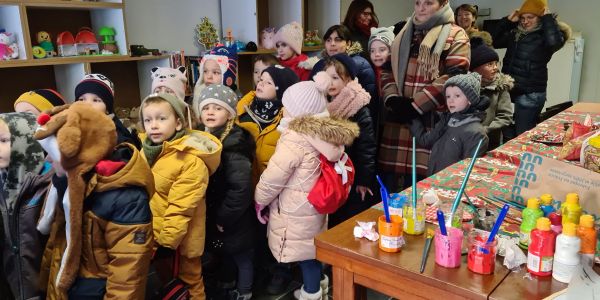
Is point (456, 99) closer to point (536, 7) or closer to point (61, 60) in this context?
point (536, 7)

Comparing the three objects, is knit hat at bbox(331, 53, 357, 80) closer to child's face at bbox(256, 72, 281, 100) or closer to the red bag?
child's face at bbox(256, 72, 281, 100)

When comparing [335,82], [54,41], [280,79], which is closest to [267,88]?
[280,79]

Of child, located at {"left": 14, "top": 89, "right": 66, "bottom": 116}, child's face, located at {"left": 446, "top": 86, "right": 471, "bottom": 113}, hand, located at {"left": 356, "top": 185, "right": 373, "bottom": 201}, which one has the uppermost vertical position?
child, located at {"left": 14, "top": 89, "right": 66, "bottom": 116}

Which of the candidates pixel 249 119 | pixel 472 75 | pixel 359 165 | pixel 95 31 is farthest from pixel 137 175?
pixel 95 31

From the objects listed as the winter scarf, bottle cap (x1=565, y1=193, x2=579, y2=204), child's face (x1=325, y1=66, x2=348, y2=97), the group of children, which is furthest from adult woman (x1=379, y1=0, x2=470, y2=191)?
bottle cap (x1=565, y1=193, x2=579, y2=204)

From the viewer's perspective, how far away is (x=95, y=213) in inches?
56.9

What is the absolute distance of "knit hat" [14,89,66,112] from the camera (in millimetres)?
2111

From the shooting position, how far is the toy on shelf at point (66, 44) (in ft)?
9.06

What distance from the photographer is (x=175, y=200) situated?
183 centimetres

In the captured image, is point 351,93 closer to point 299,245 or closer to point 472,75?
point 472,75

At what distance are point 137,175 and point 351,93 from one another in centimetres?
142

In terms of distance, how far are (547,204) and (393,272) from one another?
49 centimetres

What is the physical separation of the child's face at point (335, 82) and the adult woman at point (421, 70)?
13.5 inches

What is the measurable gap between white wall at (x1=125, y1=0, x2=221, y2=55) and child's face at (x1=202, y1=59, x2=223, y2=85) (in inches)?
26.9
